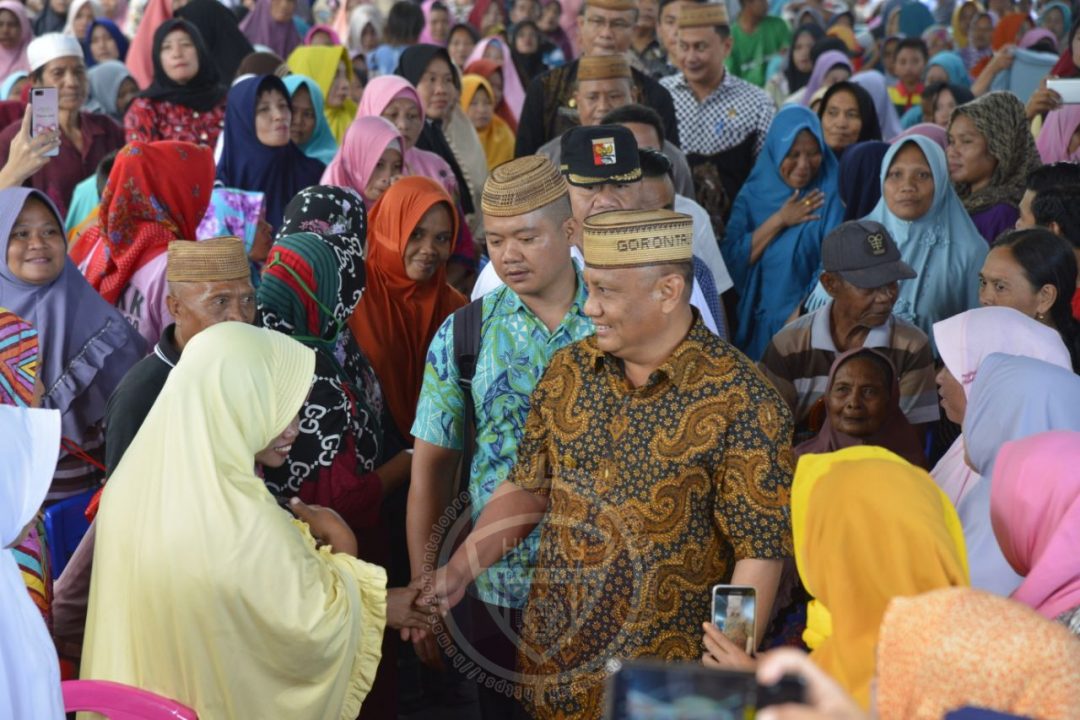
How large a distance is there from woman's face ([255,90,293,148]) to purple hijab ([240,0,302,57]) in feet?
14.1

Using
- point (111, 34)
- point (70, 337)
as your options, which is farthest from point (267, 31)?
point (70, 337)

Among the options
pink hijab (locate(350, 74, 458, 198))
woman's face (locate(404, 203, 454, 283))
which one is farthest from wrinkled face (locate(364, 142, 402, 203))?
woman's face (locate(404, 203, 454, 283))

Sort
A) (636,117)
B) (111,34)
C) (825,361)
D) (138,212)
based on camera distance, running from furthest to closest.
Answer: (111,34), (636,117), (138,212), (825,361)

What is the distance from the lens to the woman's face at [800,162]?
5188 millimetres

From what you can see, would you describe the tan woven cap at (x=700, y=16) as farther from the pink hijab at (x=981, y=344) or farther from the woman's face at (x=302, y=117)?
the pink hijab at (x=981, y=344)

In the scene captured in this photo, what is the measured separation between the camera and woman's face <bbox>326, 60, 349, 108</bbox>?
7082 mm

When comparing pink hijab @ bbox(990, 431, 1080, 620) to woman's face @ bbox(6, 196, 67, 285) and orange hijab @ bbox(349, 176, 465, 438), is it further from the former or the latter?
woman's face @ bbox(6, 196, 67, 285)

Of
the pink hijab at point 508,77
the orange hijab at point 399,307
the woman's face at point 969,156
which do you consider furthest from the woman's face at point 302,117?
the woman's face at point 969,156

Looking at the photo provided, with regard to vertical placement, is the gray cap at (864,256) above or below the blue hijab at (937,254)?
above

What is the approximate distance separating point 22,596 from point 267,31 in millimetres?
7925

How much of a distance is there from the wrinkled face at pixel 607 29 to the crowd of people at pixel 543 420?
0.04 feet

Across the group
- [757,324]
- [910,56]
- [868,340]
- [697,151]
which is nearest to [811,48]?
[910,56]

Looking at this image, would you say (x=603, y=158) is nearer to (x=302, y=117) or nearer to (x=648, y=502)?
(x=648, y=502)

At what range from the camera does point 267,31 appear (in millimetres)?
9578
